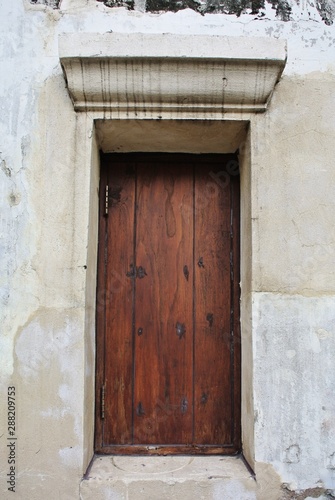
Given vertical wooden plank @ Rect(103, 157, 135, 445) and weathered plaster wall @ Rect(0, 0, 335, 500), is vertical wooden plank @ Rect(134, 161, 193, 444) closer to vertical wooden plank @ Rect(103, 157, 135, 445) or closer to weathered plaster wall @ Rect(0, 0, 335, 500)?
vertical wooden plank @ Rect(103, 157, 135, 445)

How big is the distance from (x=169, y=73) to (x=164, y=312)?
41.3 inches

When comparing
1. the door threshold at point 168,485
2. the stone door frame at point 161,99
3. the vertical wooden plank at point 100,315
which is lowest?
the door threshold at point 168,485

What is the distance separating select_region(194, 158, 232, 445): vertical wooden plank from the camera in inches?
84.0

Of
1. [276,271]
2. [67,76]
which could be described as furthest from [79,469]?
[67,76]

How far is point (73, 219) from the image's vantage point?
198 centimetres

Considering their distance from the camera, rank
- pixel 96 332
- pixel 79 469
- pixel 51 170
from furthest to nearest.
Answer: pixel 96 332
pixel 51 170
pixel 79 469

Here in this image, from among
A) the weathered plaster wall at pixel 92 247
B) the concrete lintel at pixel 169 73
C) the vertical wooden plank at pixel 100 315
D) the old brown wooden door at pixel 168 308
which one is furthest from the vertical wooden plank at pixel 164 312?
the concrete lintel at pixel 169 73

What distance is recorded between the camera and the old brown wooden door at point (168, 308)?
6.98ft

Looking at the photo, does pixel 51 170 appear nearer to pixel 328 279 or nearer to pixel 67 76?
pixel 67 76

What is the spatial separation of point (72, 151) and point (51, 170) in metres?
0.12

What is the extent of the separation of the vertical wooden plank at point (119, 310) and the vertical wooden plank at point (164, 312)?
0.04 m

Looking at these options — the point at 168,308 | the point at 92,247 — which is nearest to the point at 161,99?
the point at 92,247

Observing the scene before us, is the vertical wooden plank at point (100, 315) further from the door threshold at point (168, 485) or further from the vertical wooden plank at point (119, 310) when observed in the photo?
the door threshold at point (168, 485)

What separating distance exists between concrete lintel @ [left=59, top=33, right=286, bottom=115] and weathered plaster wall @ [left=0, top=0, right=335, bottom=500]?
5.1 inches
